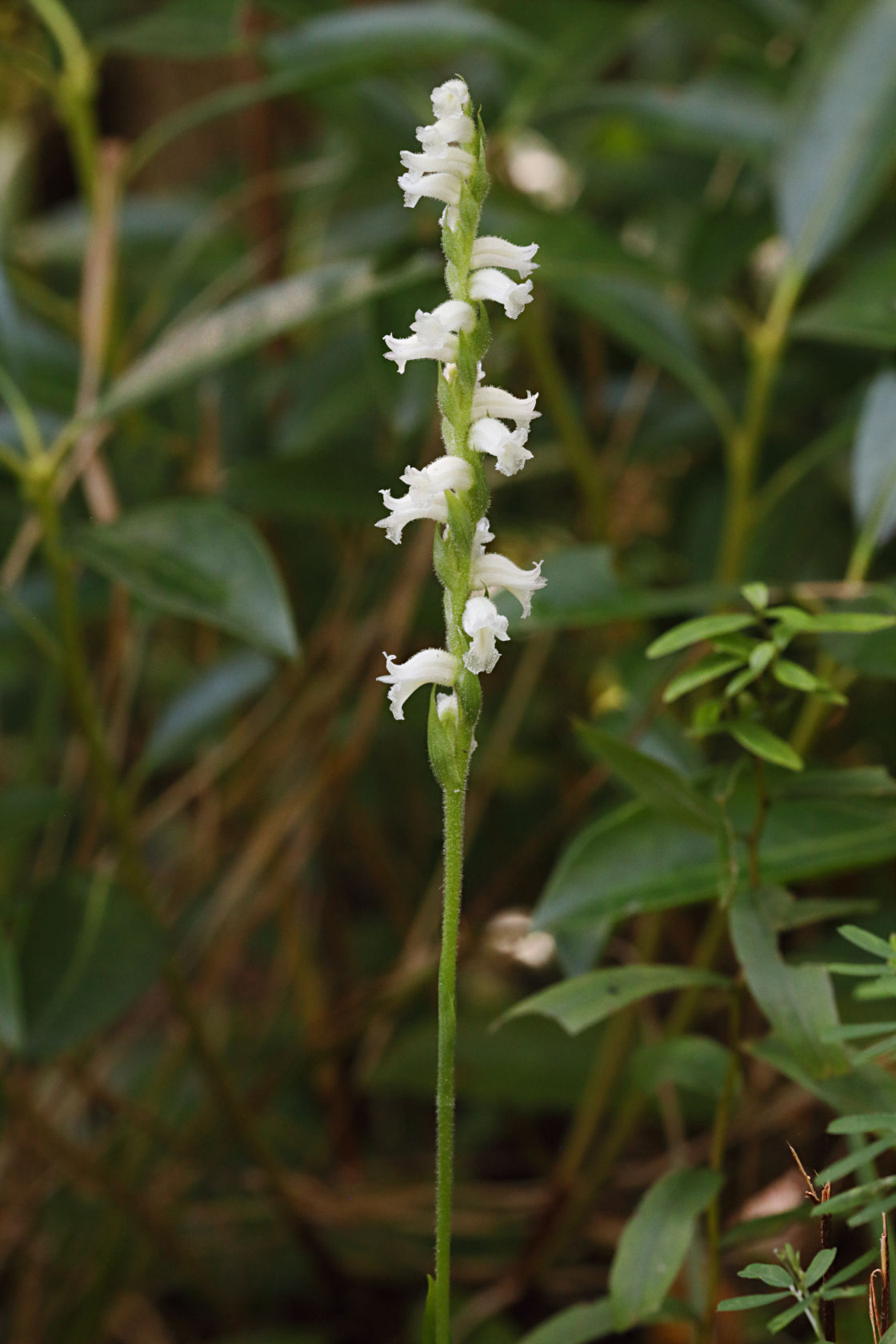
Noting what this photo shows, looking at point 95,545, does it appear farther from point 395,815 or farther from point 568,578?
point 395,815

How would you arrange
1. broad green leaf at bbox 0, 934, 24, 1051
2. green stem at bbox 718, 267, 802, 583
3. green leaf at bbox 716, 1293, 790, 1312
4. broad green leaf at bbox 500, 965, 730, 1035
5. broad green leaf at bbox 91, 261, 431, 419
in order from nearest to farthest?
green leaf at bbox 716, 1293, 790, 1312 < broad green leaf at bbox 500, 965, 730, 1035 < broad green leaf at bbox 0, 934, 24, 1051 < broad green leaf at bbox 91, 261, 431, 419 < green stem at bbox 718, 267, 802, 583

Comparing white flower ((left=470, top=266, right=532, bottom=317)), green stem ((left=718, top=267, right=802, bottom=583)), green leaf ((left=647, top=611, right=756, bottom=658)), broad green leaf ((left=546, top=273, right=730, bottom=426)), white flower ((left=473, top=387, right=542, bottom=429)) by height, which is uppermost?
broad green leaf ((left=546, top=273, right=730, bottom=426))

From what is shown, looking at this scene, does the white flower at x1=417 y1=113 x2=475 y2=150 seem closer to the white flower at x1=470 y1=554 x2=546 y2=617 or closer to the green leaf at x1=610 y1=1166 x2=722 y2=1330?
the white flower at x1=470 y1=554 x2=546 y2=617

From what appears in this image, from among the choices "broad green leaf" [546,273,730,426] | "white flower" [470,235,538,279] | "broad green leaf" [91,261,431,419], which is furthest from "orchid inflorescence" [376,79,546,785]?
"broad green leaf" [546,273,730,426]

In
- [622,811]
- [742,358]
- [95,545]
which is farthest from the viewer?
[742,358]

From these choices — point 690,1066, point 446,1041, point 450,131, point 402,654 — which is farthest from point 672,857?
point 402,654

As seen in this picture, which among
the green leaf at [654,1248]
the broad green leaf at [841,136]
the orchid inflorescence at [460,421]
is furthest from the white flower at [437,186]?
the broad green leaf at [841,136]

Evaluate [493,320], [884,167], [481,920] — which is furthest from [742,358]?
[481,920]
